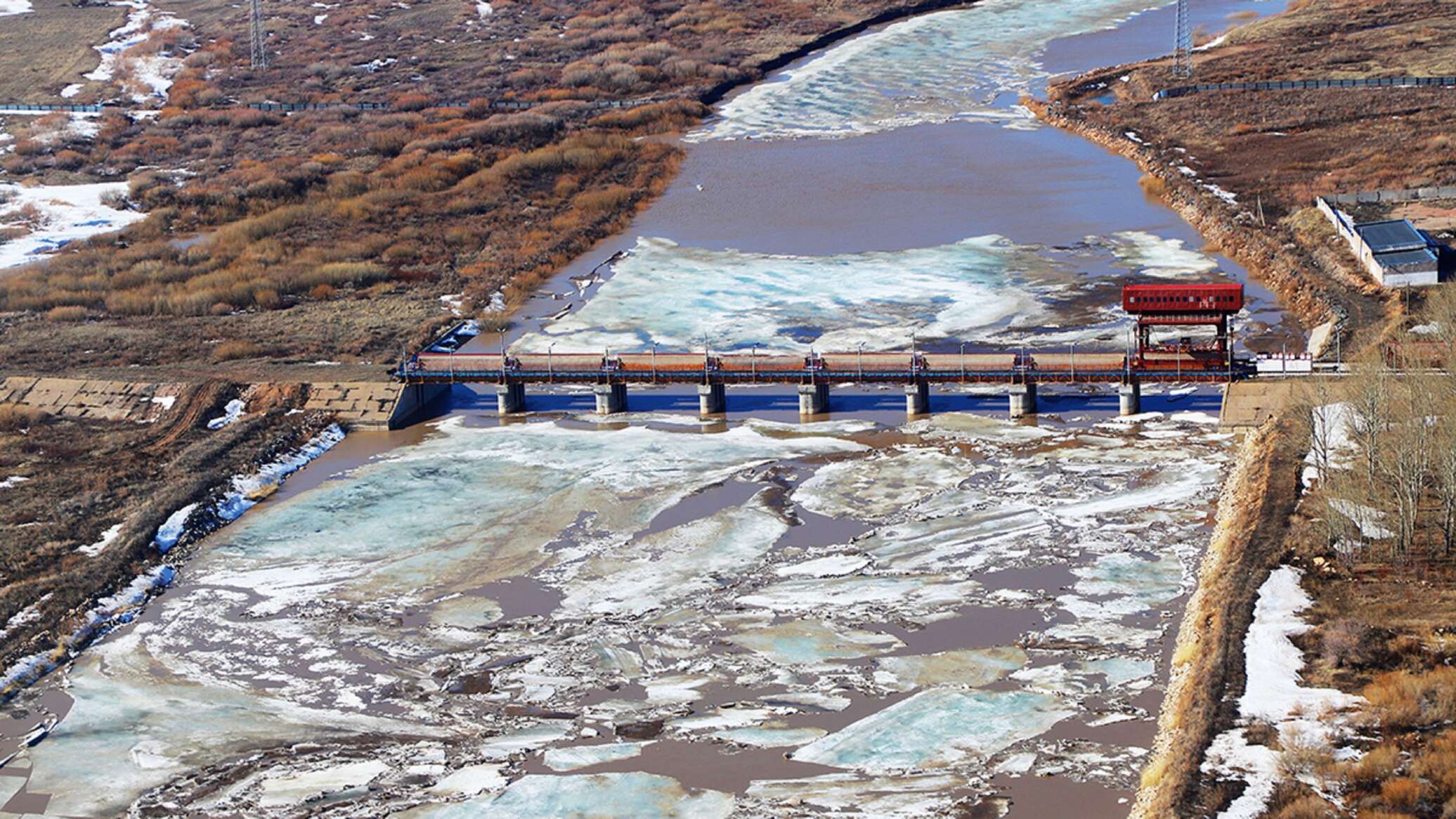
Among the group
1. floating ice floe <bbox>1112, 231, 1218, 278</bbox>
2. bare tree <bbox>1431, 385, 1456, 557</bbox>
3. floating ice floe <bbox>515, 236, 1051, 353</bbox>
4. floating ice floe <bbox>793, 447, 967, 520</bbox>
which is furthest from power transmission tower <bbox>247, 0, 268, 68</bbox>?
bare tree <bbox>1431, 385, 1456, 557</bbox>

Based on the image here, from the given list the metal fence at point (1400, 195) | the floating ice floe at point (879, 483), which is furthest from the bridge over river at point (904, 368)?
the metal fence at point (1400, 195)

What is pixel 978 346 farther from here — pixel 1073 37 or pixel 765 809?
pixel 1073 37

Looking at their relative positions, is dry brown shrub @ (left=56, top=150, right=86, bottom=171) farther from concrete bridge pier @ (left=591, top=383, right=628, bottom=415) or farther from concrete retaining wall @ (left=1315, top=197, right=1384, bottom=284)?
concrete retaining wall @ (left=1315, top=197, right=1384, bottom=284)

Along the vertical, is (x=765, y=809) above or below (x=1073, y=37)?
below

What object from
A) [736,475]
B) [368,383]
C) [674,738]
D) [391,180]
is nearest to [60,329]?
[368,383]

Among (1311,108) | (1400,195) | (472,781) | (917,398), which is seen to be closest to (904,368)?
(917,398)

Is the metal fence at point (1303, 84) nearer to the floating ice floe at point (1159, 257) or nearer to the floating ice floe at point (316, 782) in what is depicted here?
the floating ice floe at point (1159, 257)
